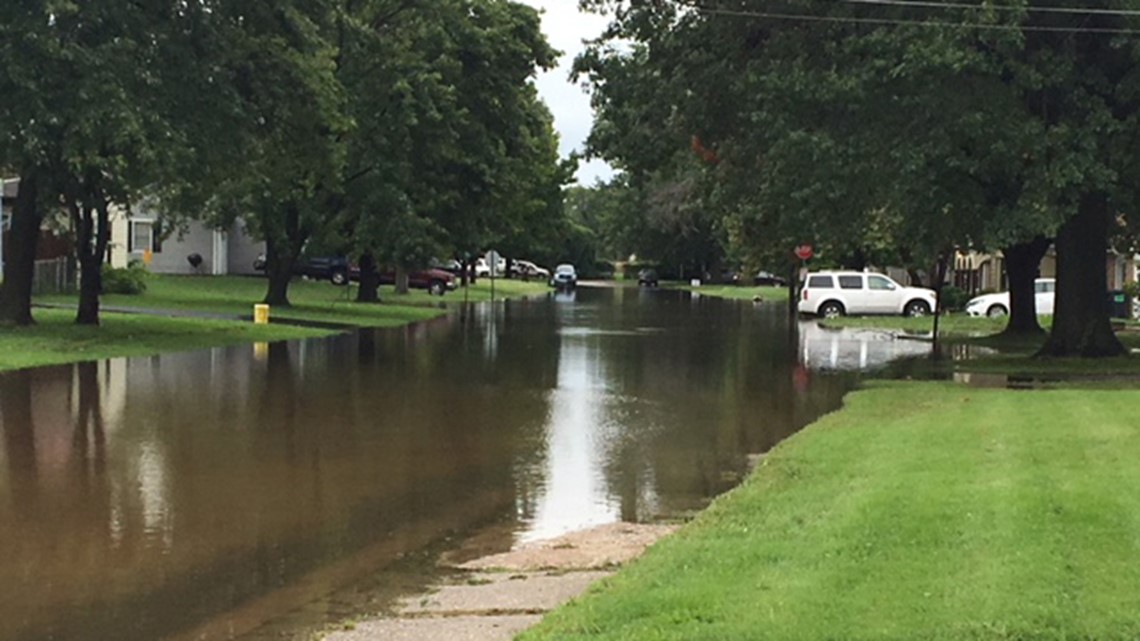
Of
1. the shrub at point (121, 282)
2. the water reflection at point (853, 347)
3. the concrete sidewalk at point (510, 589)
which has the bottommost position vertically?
the concrete sidewalk at point (510, 589)

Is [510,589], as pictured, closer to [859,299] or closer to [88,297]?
[88,297]

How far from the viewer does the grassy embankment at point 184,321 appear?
78.5ft

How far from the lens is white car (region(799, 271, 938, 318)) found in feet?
156

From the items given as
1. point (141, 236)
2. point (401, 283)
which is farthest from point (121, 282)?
point (401, 283)

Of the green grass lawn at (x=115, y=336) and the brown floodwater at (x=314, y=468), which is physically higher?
the green grass lawn at (x=115, y=336)

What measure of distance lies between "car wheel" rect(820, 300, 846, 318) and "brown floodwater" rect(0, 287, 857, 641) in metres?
22.2

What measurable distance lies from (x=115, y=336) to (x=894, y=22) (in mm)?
16008

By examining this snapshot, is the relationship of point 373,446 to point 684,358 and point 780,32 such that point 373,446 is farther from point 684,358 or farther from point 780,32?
point 684,358

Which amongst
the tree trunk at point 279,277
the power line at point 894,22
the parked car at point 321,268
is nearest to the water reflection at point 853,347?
the power line at point 894,22

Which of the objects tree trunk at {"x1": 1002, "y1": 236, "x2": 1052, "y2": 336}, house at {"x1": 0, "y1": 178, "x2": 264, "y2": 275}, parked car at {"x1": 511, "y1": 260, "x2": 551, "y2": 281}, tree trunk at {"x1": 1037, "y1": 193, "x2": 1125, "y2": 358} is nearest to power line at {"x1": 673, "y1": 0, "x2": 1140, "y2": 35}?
tree trunk at {"x1": 1037, "y1": 193, "x2": 1125, "y2": 358}

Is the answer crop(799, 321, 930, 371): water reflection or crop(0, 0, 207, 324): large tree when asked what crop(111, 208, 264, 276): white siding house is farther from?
crop(0, 0, 207, 324): large tree

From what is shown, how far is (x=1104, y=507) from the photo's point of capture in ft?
28.3

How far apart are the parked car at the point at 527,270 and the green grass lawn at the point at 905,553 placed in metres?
103

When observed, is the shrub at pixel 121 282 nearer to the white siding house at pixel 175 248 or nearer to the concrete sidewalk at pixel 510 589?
the white siding house at pixel 175 248
